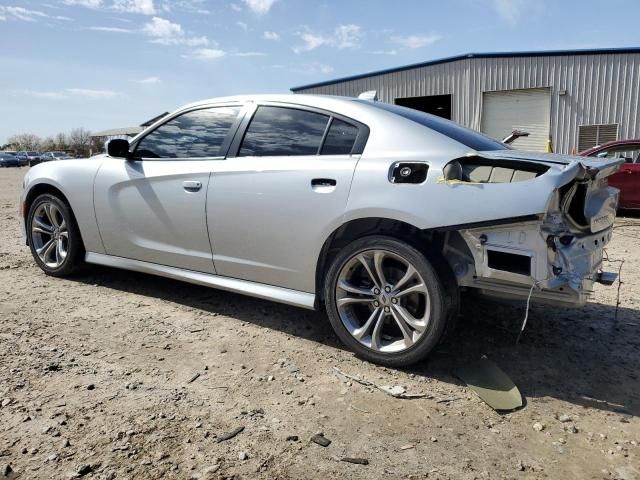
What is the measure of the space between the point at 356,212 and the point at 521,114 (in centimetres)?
1679

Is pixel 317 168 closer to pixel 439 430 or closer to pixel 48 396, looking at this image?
pixel 439 430

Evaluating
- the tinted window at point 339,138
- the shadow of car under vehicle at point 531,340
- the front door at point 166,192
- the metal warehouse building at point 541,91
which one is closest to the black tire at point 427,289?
the shadow of car under vehicle at point 531,340

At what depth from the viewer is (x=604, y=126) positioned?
16.5 metres

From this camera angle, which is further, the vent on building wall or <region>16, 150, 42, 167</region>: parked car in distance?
<region>16, 150, 42, 167</region>: parked car in distance

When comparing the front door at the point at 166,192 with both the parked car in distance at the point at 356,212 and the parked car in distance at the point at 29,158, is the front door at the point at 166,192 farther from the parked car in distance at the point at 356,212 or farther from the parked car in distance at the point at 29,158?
the parked car in distance at the point at 29,158

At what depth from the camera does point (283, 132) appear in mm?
3453

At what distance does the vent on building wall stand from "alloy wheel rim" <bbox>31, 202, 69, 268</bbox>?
16721 mm

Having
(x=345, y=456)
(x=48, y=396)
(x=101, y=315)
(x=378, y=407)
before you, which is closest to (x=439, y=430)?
(x=378, y=407)

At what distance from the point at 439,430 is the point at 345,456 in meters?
0.51

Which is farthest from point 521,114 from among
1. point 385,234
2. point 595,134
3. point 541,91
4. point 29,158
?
point 29,158

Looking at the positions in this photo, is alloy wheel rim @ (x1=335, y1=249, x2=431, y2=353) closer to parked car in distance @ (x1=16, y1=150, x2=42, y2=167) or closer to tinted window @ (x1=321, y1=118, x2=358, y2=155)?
tinted window @ (x1=321, y1=118, x2=358, y2=155)

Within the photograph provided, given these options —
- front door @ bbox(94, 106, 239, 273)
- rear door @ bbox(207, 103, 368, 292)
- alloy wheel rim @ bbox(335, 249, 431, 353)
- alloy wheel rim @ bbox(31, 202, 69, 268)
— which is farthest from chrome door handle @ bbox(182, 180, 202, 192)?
alloy wheel rim @ bbox(31, 202, 69, 268)

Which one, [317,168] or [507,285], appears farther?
[317,168]

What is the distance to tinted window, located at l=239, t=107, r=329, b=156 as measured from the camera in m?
3.32
